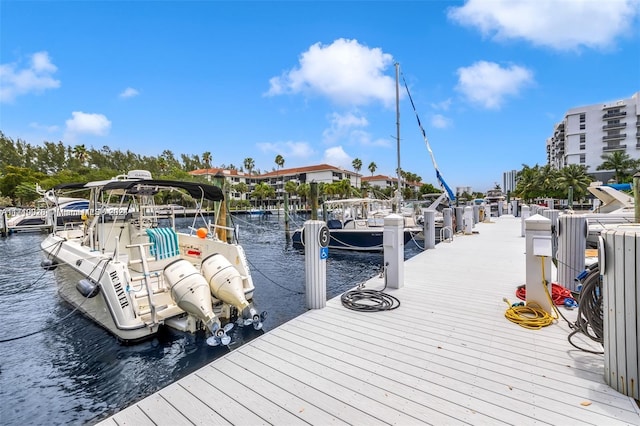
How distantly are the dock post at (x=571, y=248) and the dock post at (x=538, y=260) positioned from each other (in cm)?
121

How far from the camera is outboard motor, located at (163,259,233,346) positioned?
3.79 m

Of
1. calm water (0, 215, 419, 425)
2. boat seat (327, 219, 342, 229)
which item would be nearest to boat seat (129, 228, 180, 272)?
calm water (0, 215, 419, 425)

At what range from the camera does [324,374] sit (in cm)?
254

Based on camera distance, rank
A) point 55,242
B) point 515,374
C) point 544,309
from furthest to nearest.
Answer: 1. point 55,242
2. point 544,309
3. point 515,374

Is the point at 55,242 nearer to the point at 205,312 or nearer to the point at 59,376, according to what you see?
the point at 59,376

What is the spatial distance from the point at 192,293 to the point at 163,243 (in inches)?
102

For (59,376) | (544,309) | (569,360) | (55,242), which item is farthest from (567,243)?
(55,242)

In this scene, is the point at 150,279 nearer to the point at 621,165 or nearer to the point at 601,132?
the point at 621,165

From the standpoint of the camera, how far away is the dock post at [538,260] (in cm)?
352

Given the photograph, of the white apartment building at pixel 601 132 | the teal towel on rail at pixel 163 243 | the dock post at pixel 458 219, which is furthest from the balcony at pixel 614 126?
the teal towel on rail at pixel 163 243

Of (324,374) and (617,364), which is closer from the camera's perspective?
(617,364)

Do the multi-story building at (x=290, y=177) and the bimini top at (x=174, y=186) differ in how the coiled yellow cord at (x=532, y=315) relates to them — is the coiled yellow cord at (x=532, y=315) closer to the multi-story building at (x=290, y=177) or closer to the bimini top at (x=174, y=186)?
the bimini top at (x=174, y=186)

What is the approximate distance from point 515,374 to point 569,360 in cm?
58

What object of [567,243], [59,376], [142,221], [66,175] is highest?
[66,175]
